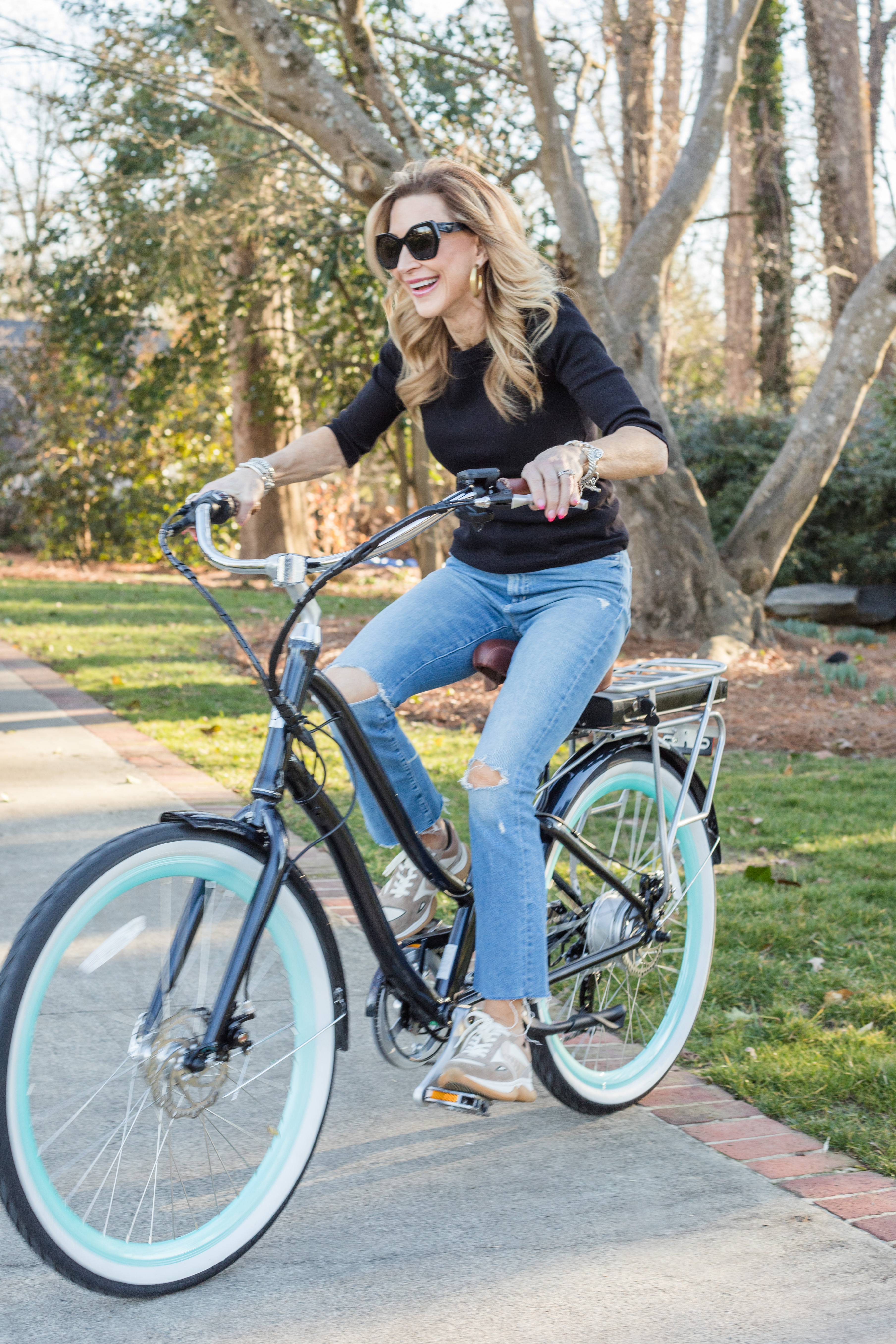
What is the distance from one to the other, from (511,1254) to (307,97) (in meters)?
7.03

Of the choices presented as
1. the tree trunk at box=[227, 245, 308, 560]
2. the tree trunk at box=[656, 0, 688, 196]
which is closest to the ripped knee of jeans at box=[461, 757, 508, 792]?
the tree trunk at box=[656, 0, 688, 196]

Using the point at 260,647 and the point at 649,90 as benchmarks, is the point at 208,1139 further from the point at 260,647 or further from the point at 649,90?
the point at 649,90

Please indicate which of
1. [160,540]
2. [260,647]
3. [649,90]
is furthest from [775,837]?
[649,90]

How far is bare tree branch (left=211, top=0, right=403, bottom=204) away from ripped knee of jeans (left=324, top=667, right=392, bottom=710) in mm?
5771

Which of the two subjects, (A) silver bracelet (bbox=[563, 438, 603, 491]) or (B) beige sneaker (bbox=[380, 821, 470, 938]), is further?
(B) beige sneaker (bbox=[380, 821, 470, 938])

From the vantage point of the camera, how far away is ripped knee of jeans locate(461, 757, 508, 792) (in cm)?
257

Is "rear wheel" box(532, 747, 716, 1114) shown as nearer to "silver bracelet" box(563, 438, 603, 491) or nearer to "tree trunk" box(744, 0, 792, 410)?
"silver bracelet" box(563, 438, 603, 491)

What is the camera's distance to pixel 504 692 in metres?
2.68

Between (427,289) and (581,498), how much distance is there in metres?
0.61

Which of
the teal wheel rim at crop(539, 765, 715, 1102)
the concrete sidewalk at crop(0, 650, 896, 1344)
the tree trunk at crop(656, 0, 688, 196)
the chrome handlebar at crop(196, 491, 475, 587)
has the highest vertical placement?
the tree trunk at crop(656, 0, 688, 196)

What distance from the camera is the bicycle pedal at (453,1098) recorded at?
258cm

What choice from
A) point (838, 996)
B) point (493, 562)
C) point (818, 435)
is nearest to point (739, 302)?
point (818, 435)

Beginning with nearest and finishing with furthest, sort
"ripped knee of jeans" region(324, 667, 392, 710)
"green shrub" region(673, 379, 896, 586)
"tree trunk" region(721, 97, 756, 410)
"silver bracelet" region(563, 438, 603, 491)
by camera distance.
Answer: "silver bracelet" region(563, 438, 603, 491) < "ripped knee of jeans" region(324, 667, 392, 710) < "green shrub" region(673, 379, 896, 586) < "tree trunk" region(721, 97, 756, 410)

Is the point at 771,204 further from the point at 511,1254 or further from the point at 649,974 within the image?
the point at 511,1254
